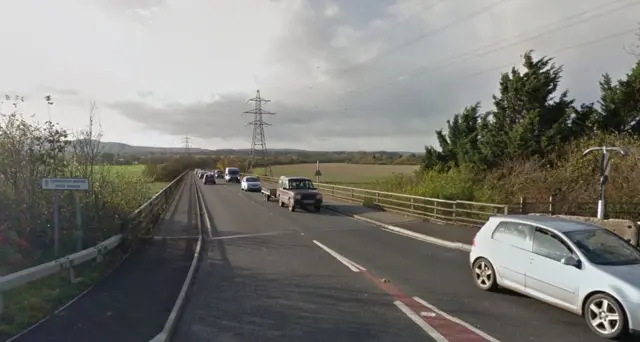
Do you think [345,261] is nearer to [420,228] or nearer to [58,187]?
[58,187]

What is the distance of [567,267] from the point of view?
7188 mm

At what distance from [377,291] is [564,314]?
3047 mm

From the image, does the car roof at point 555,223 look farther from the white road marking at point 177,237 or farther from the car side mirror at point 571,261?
the white road marking at point 177,237

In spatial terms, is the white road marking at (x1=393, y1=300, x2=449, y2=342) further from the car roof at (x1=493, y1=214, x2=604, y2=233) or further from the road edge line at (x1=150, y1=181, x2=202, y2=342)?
the road edge line at (x1=150, y1=181, x2=202, y2=342)

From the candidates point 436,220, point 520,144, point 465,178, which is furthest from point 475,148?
point 436,220

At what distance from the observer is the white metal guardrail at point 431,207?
18266 mm

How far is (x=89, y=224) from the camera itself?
1286 centimetres

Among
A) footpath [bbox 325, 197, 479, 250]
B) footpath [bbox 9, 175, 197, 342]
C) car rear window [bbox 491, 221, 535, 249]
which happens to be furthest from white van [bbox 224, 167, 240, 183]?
car rear window [bbox 491, 221, 535, 249]

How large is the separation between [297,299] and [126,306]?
2.74m

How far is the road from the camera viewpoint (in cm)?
643

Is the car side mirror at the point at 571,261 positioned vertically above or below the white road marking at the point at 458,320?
above

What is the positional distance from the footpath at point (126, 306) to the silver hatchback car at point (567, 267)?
5.77 m

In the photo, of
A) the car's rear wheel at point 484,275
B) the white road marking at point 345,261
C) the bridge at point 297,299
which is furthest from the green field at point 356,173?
the car's rear wheel at point 484,275

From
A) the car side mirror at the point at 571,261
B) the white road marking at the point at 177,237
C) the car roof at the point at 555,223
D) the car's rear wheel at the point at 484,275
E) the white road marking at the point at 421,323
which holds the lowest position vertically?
the white road marking at the point at 177,237
